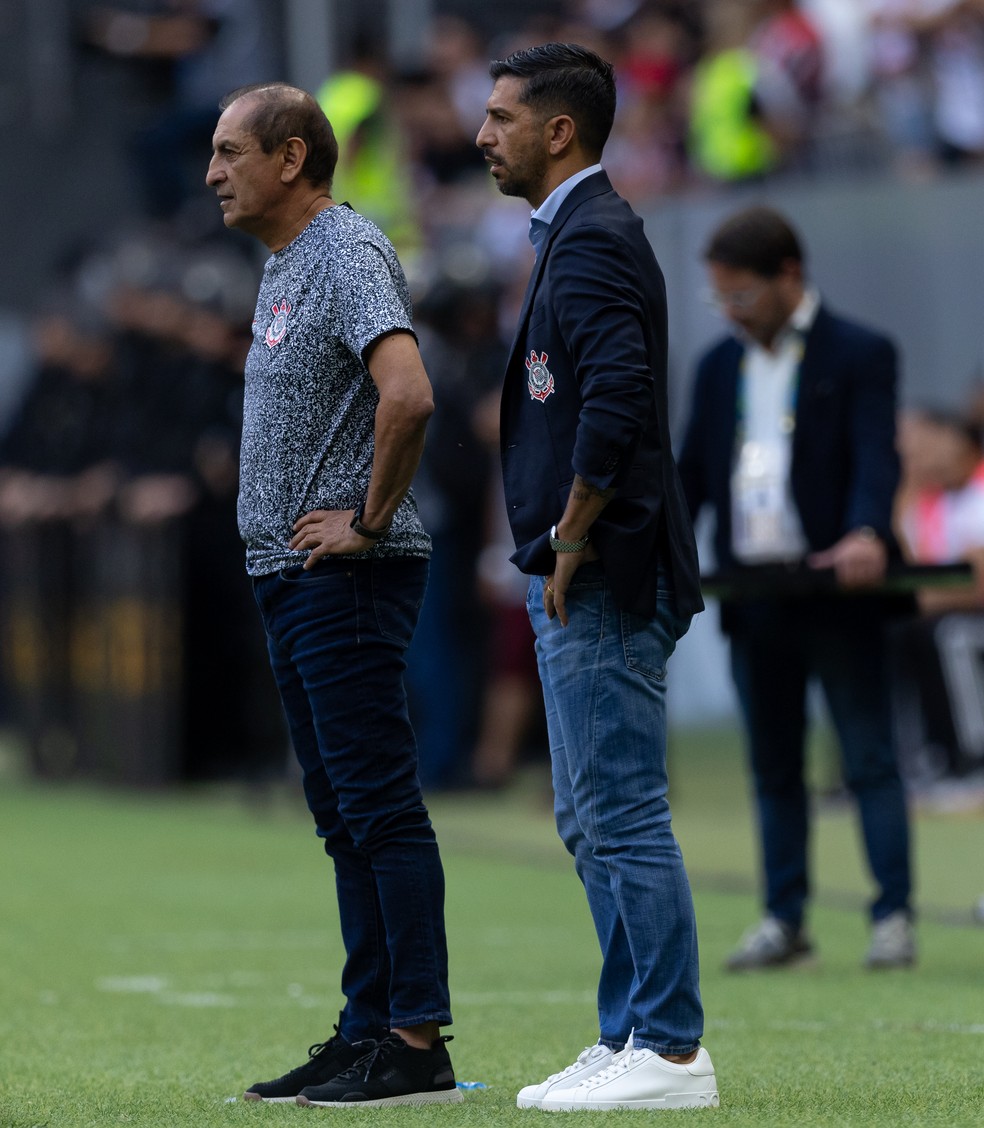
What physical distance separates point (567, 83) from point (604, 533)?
861 millimetres

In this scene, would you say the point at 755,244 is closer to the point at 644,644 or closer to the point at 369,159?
the point at 644,644

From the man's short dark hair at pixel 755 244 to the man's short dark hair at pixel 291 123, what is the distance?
2.24 meters

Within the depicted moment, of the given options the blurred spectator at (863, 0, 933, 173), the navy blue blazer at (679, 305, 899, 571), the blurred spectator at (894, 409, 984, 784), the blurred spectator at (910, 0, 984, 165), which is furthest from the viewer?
the blurred spectator at (863, 0, 933, 173)

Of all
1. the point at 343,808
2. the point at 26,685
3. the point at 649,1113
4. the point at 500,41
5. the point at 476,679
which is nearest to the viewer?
the point at 649,1113

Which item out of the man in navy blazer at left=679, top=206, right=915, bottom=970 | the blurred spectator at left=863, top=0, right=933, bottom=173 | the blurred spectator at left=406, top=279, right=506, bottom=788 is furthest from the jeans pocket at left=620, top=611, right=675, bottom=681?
the blurred spectator at left=863, top=0, right=933, bottom=173

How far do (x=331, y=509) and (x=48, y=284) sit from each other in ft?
58.7

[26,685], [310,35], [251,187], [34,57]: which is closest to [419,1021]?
[251,187]

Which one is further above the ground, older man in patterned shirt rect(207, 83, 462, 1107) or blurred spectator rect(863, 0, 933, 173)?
blurred spectator rect(863, 0, 933, 173)

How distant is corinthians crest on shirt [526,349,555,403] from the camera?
4.59 metres

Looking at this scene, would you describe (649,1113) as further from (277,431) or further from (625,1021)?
(277,431)

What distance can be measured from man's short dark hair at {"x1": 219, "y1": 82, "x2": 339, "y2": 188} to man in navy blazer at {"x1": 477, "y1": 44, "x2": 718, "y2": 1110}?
350mm

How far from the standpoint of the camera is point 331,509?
A: 469 cm

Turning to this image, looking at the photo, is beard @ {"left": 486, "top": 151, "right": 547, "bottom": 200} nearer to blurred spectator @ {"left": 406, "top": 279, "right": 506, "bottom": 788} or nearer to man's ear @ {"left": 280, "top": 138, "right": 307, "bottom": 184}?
man's ear @ {"left": 280, "top": 138, "right": 307, "bottom": 184}

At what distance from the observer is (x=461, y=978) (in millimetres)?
6934
